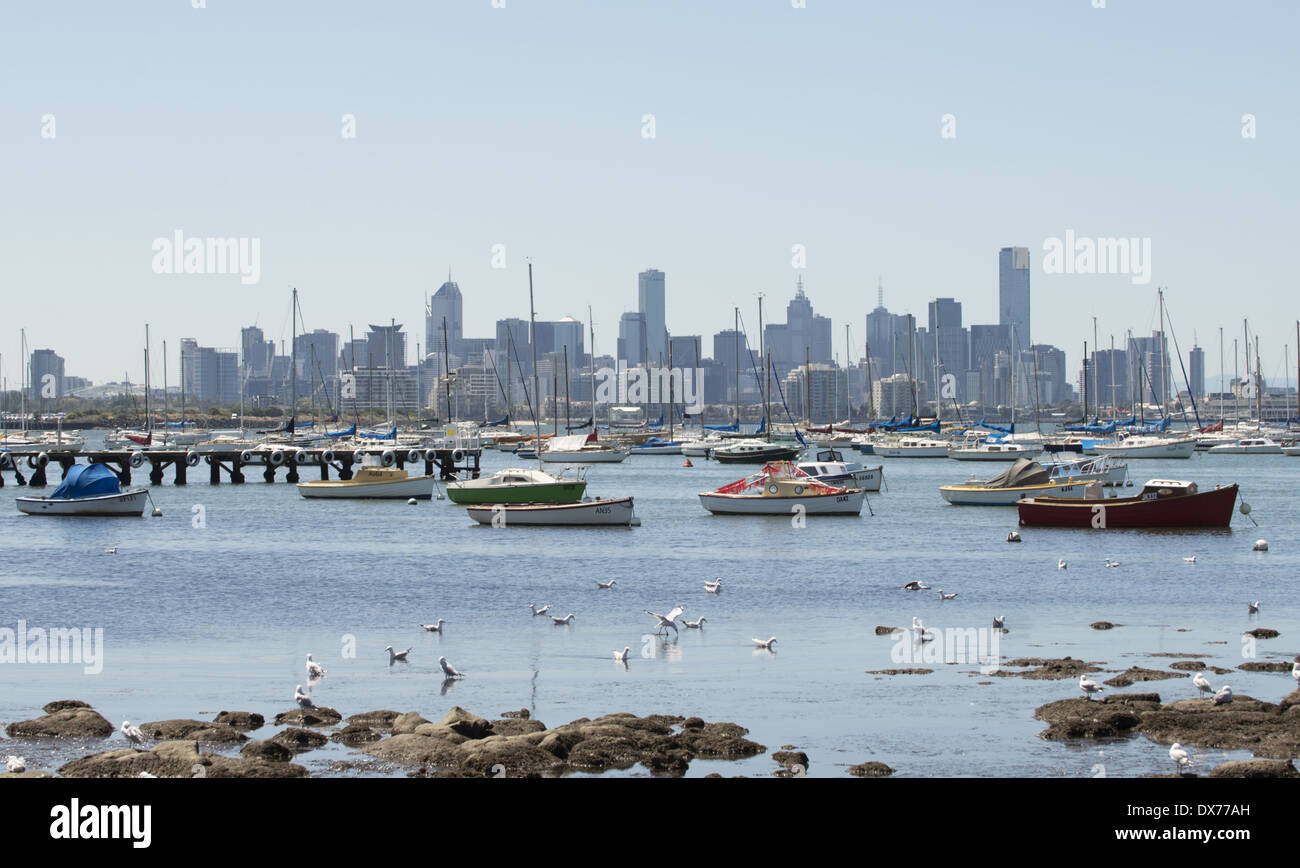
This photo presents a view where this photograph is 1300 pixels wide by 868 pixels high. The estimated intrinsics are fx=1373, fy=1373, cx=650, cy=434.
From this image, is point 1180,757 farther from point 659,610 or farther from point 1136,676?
point 659,610

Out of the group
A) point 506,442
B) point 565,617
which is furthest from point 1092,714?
point 506,442

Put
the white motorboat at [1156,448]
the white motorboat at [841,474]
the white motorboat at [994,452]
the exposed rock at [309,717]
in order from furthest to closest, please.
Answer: the white motorboat at [1156,448] < the white motorboat at [994,452] < the white motorboat at [841,474] < the exposed rock at [309,717]

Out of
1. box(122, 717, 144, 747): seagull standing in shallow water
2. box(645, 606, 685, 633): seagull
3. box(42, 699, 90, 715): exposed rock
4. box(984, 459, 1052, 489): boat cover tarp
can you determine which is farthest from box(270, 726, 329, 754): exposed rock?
box(984, 459, 1052, 489): boat cover tarp

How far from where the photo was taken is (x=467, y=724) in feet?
61.0

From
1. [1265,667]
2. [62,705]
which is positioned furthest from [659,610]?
[62,705]

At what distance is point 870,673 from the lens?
79.7 feet

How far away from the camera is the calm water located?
20.8 m

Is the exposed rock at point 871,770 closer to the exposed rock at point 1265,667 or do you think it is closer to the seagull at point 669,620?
the exposed rock at point 1265,667

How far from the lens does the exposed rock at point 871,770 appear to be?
17.0 meters

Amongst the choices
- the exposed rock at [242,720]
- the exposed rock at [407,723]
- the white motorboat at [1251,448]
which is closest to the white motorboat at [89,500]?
the exposed rock at [242,720]

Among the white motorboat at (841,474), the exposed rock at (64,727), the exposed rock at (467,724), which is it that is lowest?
the exposed rock at (64,727)

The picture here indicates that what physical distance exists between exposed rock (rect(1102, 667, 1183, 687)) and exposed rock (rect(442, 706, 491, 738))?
1044 centimetres

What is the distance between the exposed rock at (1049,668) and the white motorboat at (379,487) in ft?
172
